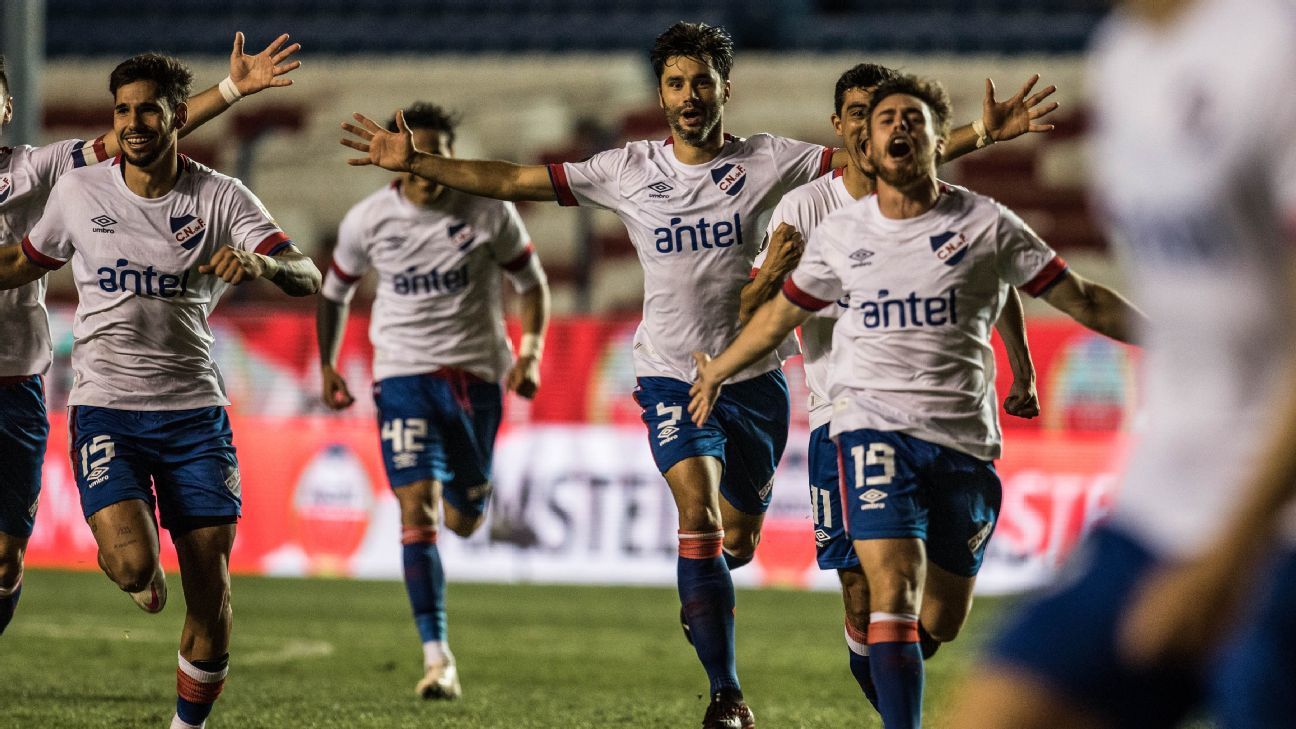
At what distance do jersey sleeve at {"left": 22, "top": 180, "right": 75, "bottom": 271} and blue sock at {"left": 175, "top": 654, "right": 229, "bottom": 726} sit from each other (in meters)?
1.43

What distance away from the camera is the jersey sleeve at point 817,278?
4.72 metres

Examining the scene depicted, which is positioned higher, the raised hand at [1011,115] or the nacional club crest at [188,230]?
the raised hand at [1011,115]

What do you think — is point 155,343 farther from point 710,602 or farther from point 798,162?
point 798,162

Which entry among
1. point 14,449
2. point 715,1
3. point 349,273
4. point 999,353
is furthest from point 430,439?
point 715,1

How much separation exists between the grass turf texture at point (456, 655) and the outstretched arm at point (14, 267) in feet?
5.63

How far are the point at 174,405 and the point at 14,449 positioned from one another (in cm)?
111

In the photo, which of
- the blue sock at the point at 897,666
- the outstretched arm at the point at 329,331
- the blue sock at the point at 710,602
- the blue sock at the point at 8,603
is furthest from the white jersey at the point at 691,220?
the blue sock at the point at 8,603

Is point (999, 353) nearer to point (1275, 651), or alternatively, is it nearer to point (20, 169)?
point (20, 169)

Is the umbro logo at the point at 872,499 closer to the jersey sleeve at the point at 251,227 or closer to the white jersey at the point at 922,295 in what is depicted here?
the white jersey at the point at 922,295

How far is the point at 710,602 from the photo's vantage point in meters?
5.91

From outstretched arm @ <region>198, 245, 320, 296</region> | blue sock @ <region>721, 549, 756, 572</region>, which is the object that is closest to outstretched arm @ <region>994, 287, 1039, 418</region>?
blue sock @ <region>721, 549, 756, 572</region>

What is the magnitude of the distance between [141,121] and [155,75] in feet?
0.52

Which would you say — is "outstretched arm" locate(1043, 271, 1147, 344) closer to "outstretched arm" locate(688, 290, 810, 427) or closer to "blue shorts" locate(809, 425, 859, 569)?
"outstretched arm" locate(688, 290, 810, 427)

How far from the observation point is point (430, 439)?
307 inches
